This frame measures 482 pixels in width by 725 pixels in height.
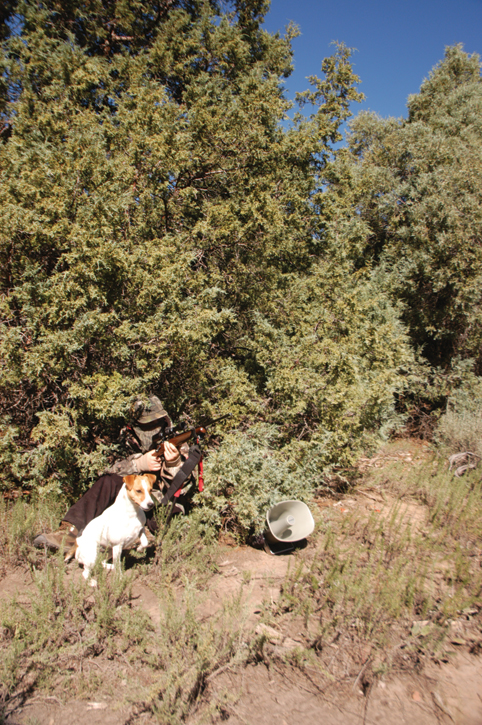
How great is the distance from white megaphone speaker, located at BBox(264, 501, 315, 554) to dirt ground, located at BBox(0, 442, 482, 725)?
0.90 m

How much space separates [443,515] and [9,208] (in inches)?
224

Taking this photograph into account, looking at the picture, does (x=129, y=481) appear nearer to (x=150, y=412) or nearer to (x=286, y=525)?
(x=150, y=412)

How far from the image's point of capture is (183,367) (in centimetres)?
530

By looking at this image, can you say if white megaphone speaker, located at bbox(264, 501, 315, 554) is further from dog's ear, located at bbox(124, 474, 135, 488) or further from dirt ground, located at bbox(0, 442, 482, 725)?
dog's ear, located at bbox(124, 474, 135, 488)

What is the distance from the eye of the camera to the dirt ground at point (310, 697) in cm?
240

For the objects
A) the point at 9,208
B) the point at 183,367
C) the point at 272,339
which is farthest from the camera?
the point at 272,339

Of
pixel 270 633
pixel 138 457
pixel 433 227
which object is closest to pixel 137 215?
pixel 138 457

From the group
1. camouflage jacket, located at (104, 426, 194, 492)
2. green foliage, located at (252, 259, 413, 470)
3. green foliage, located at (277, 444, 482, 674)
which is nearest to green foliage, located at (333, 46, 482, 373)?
green foliage, located at (252, 259, 413, 470)

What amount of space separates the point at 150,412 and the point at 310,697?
2776 millimetres

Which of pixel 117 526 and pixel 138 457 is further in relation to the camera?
pixel 138 457

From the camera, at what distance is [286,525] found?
4133 millimetres

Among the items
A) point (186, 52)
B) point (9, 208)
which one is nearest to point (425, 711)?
point (9, 208)

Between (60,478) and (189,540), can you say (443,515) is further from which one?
(60,478)

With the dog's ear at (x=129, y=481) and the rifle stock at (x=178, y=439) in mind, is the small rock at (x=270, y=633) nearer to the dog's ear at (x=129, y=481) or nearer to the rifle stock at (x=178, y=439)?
the dog's ear at (x=129, y=481)
